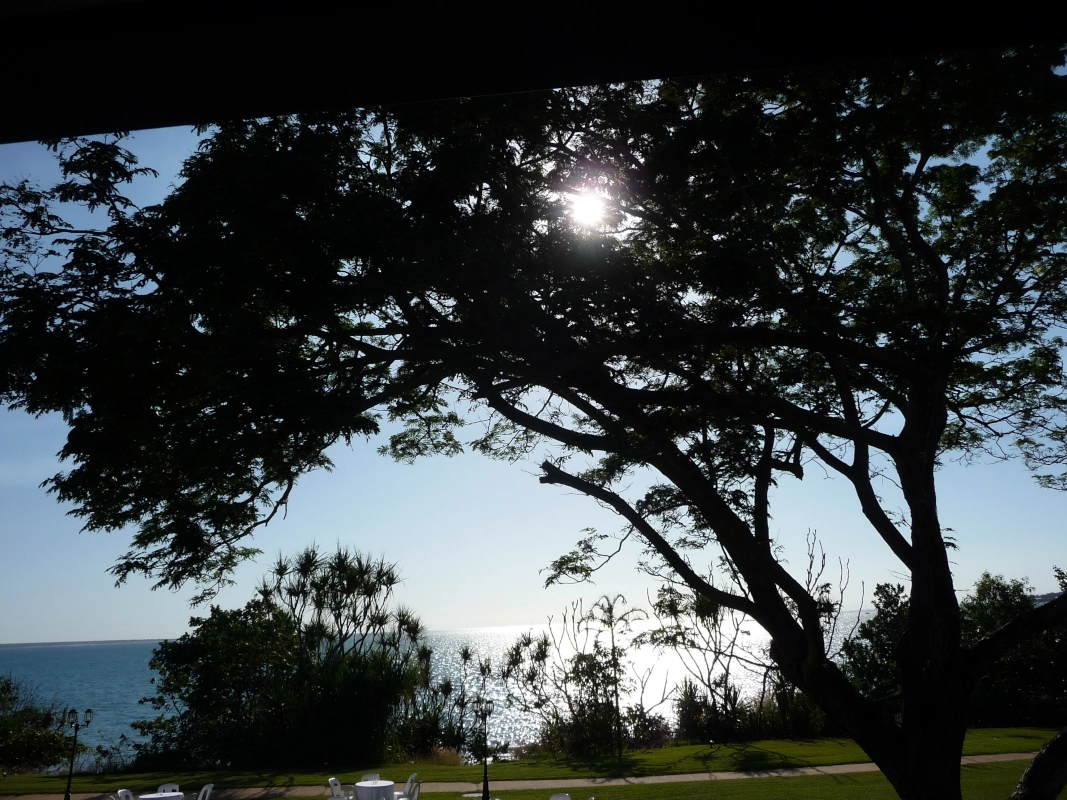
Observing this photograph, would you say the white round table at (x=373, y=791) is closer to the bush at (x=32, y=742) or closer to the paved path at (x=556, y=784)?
the paved path at (x=556, y=784)

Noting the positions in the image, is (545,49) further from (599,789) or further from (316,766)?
(316,766)

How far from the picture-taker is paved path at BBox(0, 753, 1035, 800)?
12.6 m

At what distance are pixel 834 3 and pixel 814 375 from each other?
9.66 m

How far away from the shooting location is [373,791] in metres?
10.5

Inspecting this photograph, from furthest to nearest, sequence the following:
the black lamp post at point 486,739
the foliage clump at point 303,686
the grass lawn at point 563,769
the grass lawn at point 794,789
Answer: the foliage clump at point 303,686 < the grass lawn at point 563,769 < the grass lawn at point 794,789 < the black lamp post at point 486,739

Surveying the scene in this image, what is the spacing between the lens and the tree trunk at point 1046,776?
8.15m

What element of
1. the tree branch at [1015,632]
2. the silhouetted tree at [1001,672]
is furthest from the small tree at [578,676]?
the tree branch at [1015,632]

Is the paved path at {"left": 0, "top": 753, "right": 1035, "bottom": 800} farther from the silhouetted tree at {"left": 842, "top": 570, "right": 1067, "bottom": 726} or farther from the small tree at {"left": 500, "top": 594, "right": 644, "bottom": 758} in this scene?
the silhouetted tree at {"left": 842, "top": 570, "right": 1067, "bottom": 726}

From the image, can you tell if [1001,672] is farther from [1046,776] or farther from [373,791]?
[373,791]

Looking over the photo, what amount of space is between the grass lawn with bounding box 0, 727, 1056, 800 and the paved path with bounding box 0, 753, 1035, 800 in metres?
0.36

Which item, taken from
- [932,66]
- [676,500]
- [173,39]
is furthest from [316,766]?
[173,39]

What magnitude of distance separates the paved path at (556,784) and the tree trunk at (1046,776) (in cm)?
464

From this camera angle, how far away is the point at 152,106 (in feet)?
6.16

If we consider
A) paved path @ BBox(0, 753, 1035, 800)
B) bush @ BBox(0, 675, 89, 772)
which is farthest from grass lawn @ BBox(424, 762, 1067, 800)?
bush @ BBox(0, 675, 89, 772)
